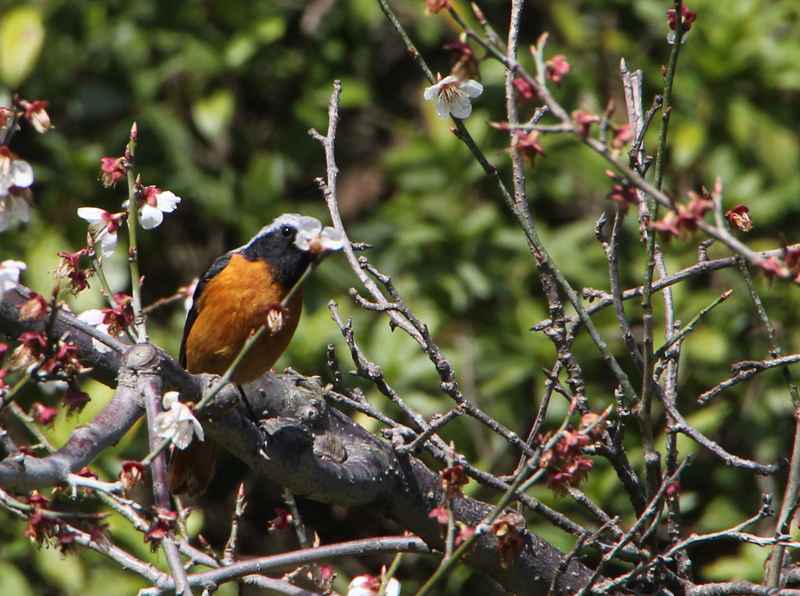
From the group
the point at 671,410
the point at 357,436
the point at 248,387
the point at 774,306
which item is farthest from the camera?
the point at 774,306

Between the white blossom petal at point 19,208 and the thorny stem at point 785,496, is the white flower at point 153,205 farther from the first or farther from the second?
the thorny stem at point 785,496

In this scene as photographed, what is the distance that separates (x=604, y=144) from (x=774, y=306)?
11.8 feet

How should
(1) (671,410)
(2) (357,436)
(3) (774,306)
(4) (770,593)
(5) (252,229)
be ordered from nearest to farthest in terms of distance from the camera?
(4) (770,593)
(1) (671,410)
(2) (357,436)
(3) (774,306)
(5) (252,229)

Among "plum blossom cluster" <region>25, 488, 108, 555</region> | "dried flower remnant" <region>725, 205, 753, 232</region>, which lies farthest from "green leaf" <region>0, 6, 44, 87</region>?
"dried flower remnant" <region>725, 205, 753, 232</region>

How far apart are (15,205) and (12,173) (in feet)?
0.24

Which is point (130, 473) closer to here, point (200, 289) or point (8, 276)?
point (8, 276)

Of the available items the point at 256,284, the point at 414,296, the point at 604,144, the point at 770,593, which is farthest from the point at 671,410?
the point at 414,296

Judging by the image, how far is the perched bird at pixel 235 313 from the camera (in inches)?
133

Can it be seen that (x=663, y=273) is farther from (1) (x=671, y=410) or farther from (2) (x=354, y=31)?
(2) (x=354, y=31)

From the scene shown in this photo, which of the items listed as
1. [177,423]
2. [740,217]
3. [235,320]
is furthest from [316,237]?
[235,320]

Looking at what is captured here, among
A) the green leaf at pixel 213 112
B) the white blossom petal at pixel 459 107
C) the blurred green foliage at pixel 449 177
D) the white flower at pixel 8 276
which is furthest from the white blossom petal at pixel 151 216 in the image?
the green leaf at pixel 213 112

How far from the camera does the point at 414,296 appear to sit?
15.3ft

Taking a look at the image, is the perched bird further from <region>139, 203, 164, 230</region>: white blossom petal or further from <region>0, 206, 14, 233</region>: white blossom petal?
<region>0, 206, 14, 233</region>: white blossom petal

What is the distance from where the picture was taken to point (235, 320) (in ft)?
11.2
